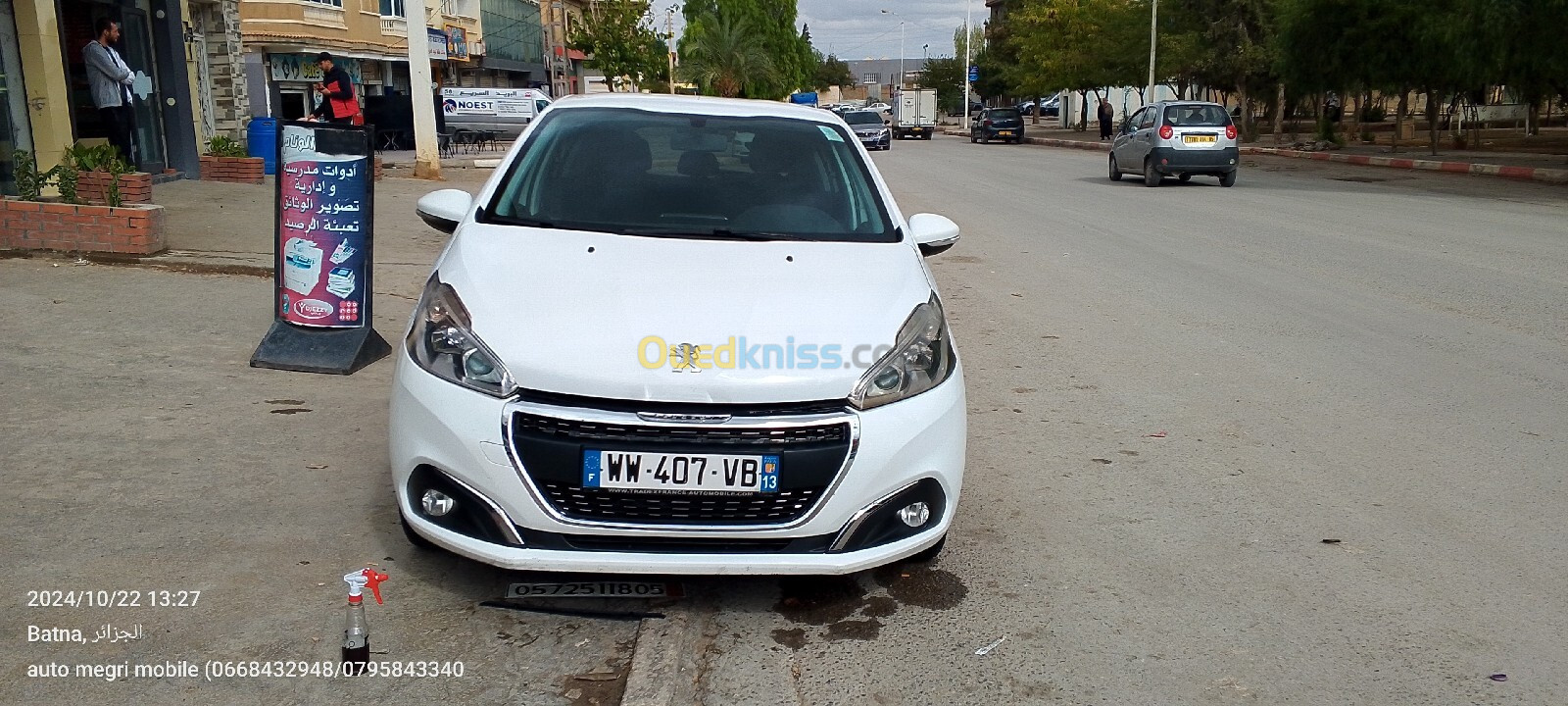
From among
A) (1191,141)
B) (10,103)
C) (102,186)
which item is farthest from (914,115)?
(102,186)

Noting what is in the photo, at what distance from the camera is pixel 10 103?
12.6 meters

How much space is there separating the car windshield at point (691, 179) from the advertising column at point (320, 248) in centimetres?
208

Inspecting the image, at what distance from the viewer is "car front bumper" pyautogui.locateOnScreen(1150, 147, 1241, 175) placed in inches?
871

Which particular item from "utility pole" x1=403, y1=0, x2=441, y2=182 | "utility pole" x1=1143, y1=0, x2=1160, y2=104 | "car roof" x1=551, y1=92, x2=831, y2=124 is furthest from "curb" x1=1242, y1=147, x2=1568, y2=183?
"car roof" x1=551, y1=92, x2=831, y2=124

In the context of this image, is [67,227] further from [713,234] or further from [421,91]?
[421,91]

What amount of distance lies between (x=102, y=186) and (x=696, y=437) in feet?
26.5

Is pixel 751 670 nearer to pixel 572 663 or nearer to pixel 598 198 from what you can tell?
pixel 572 663

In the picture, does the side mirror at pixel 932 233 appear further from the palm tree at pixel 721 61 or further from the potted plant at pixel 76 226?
the palm tree at pixel 721 61

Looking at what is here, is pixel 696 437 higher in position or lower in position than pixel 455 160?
lower

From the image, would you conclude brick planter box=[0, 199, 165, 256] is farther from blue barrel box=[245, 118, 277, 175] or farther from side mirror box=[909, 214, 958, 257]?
blue barrel box=[245, 118, 277, 175]

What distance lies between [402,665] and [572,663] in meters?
0.44

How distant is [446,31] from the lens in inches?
1748

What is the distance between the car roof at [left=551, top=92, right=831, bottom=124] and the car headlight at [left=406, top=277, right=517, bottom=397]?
1497 mm

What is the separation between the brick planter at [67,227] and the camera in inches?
360
